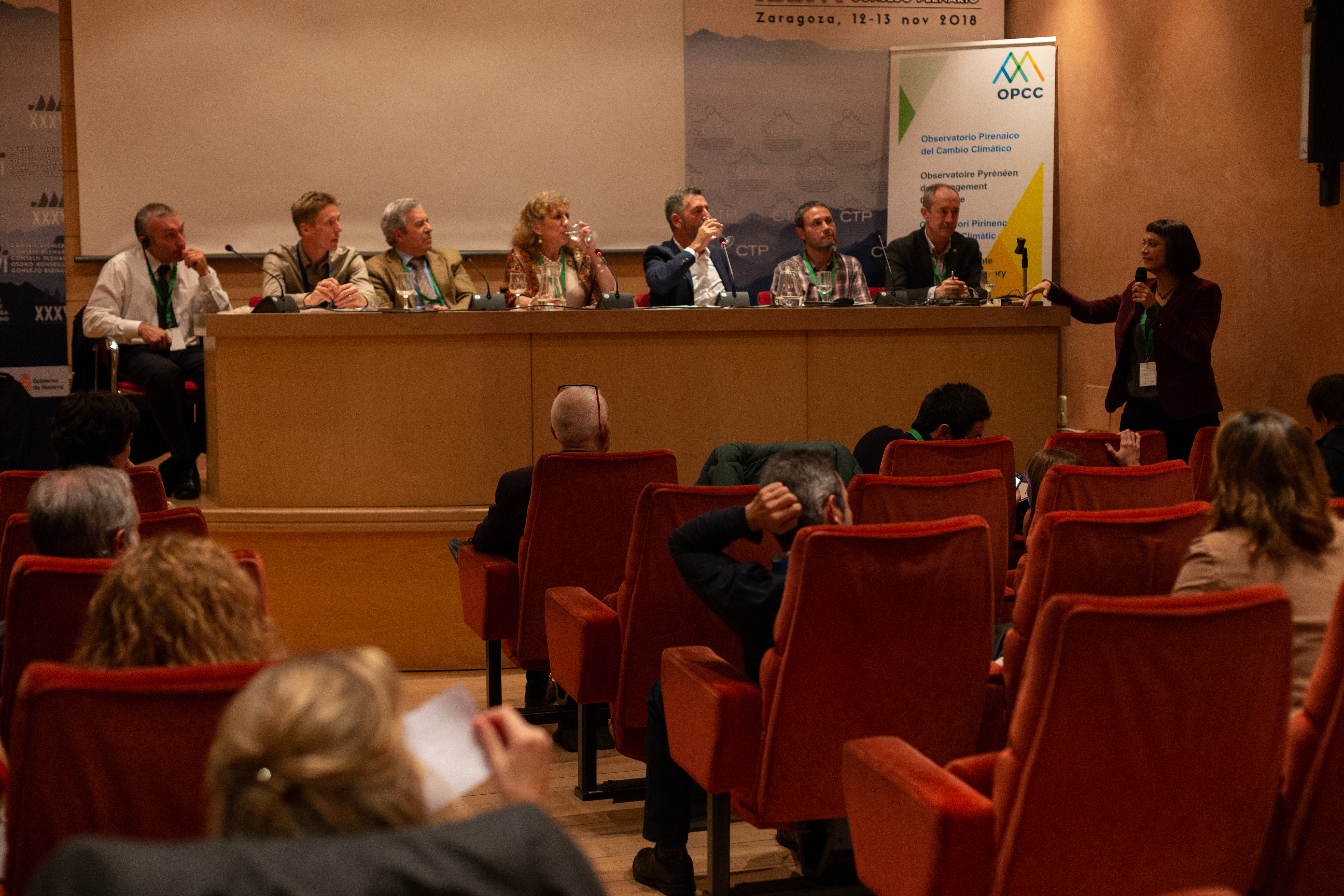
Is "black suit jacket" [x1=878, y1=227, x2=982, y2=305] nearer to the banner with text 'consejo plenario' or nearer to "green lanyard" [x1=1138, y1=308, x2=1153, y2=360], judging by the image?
"green lanyard" [x1=1138, y1=308, x2=1153, y2=360]

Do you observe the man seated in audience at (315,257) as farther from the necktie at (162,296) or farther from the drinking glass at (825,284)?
the drinking glass at (825,284)

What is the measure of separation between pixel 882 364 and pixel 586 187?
9.97 ft

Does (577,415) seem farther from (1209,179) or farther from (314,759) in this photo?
(1209,179)

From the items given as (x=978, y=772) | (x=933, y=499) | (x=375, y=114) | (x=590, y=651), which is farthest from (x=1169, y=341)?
(x=375, y=114)

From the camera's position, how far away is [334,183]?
7.11 meters

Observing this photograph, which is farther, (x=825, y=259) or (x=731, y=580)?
(x=825, y=259)

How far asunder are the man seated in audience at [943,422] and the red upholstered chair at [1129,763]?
2259 mm

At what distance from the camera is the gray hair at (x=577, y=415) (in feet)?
11.4

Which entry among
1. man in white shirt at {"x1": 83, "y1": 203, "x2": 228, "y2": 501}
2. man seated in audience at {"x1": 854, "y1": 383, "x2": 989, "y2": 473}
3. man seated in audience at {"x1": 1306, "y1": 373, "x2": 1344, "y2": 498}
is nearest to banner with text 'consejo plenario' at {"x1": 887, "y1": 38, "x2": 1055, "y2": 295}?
man seated in audience at {"x1": 854, "y1": 383, "x2": 989, "y2": 473}

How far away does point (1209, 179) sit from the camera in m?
5.79

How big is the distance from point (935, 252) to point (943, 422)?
2044 mm

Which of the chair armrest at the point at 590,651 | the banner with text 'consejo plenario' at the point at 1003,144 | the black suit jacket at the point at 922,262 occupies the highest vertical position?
the banner with text 'consejo plenario' at the point at 1003,144

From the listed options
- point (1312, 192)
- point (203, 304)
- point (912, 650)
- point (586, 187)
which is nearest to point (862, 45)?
point (586, 187)

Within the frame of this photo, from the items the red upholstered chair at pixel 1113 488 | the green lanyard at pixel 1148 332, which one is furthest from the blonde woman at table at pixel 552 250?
the red upholstered chair at pixel 1113 488
